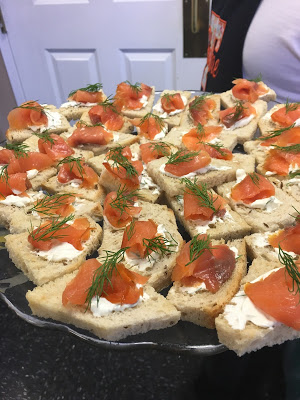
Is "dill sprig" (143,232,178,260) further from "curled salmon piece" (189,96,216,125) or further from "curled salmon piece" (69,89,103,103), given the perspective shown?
"curled salmon piece" (69,89,103,103)

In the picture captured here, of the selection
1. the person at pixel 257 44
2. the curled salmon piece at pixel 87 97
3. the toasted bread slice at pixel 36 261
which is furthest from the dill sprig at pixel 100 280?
the person at pixel 257 44

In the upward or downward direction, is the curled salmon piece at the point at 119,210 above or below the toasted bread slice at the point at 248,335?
above

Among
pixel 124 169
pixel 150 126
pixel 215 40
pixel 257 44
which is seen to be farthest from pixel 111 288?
pixel 215 40

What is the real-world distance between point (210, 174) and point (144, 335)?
1056 millimetres

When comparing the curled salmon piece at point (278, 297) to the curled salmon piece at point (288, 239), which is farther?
the curled salmon piece at point (288, 239)

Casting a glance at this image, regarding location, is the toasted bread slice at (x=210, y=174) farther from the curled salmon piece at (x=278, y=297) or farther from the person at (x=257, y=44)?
the person at (x=257, y=44)

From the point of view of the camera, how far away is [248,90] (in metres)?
2.83

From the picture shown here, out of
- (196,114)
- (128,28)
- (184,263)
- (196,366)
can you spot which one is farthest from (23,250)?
(128,28)

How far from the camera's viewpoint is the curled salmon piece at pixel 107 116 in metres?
→ 2.71

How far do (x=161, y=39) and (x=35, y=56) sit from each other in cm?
165

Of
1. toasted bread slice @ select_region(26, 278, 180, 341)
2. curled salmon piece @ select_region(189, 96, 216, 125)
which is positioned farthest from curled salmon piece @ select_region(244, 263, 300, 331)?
curled salmon piece @ select_region(189, 96, 216, 125)

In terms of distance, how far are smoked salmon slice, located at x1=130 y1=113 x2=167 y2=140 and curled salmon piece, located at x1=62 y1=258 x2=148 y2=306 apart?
131 centimetres

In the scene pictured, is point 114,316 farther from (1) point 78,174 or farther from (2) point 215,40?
(2) point 215,40

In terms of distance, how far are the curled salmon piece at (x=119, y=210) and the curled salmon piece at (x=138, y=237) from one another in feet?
0.54
